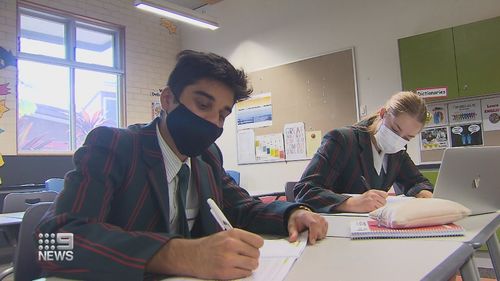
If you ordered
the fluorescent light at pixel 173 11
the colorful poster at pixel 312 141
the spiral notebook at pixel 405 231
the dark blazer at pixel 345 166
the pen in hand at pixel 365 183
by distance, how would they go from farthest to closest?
the colorful poster at pixel 312 141, the fluorescent light at pixel 173 11, the pen in hand at pixel 365 183, the dark blazer at pixel 345 166, the spiral notebook at pixel 405 231

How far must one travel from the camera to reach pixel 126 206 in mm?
983

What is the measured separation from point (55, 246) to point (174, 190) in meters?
0.38

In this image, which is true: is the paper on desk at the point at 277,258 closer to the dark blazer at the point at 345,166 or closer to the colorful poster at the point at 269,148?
the dark blazer at the point at 345,166

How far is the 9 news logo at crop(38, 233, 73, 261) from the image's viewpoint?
0.75 meters

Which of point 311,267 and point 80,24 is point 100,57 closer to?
point 80,24

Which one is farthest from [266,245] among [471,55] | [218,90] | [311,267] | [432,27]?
[432,27]

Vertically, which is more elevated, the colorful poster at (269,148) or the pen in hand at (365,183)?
the colorful poster at (269,148)

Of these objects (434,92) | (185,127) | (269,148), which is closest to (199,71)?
(185,127)

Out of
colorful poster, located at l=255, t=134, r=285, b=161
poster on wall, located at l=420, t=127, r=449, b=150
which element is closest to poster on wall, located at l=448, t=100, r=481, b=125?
poster on wall, located at l=420, t=127, r=449, b=150

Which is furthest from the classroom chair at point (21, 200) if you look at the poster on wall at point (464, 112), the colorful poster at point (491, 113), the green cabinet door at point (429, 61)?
the colorful poster at point (491, 113)

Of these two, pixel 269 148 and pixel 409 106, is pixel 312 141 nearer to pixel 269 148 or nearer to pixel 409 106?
pixel 269 148

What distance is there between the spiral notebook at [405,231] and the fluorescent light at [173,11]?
3967mm

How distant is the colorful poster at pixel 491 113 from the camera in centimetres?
367

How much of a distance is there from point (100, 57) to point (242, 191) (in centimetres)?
486
